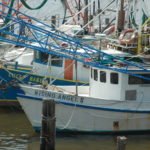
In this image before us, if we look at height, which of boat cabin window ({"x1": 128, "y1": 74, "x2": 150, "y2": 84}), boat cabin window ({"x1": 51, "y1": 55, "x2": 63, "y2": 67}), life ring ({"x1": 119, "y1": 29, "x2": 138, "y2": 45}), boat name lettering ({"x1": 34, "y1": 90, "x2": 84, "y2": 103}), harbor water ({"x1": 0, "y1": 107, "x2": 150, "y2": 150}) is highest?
life ring ({"x1": 119, "y1": 29, "x2": 138, "y2": 45})

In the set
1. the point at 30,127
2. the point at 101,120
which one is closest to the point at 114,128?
the point at 101,120

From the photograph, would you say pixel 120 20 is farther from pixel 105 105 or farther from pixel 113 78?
pixel 105 105

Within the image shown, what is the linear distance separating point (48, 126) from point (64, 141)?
3.91m

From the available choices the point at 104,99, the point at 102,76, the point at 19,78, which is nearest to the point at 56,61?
the point at 19,78

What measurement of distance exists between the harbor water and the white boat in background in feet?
0.99

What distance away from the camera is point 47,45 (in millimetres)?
19062

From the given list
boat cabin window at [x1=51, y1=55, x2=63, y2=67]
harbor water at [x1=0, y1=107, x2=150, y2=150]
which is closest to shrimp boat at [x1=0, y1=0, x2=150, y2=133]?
harbor water at [x1=0, y1=107, x2=150, y2=150]

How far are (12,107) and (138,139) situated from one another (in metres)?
6.91

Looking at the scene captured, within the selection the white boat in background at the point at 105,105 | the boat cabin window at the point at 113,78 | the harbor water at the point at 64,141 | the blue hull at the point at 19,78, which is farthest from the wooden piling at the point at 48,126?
the blue hull at the point at 19,78

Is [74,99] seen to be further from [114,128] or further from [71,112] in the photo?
[114,128]

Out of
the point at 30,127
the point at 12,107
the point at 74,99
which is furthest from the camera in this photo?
the point at 12,107

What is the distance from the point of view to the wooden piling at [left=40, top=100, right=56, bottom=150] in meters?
15.2

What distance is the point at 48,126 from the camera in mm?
15203

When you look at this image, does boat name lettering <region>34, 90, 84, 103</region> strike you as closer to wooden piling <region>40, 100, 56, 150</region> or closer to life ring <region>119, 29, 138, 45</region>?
life ring <region>119, 29, 138, 45</region>
